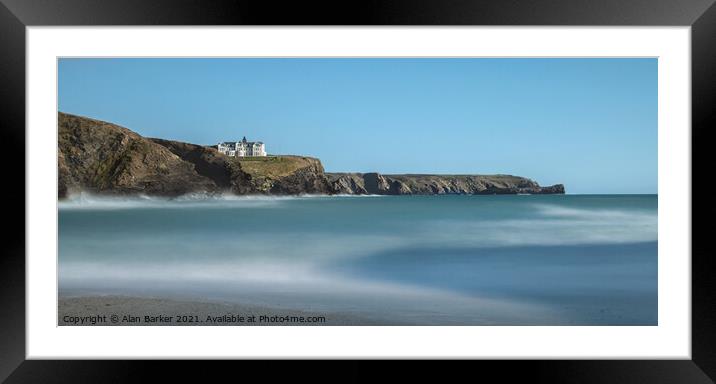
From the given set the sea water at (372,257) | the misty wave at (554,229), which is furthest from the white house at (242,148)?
the misty wave at (554,229)

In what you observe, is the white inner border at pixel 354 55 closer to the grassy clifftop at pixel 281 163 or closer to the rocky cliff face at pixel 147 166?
the rocky cliff face at pixel 147 166

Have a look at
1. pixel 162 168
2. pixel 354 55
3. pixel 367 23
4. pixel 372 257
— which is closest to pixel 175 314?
pixel 372 257

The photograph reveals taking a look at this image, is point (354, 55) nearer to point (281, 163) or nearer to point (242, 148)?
point (281, 163)

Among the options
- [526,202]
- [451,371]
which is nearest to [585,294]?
[451,371]

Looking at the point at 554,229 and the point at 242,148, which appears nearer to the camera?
the point at 554,229

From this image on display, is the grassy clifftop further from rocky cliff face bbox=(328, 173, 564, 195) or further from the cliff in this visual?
rocky cliff face bbox=(328, 173, 564, 195)

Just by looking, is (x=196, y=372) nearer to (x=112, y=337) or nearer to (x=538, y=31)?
(x=112, y=337)

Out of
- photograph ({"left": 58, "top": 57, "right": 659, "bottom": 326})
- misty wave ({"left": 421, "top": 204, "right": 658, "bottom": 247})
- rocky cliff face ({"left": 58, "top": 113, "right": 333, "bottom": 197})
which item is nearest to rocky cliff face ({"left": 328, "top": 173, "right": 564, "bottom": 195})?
photograph ({"left": 58, "top": 57, "right": 659, "bottom": 326})
